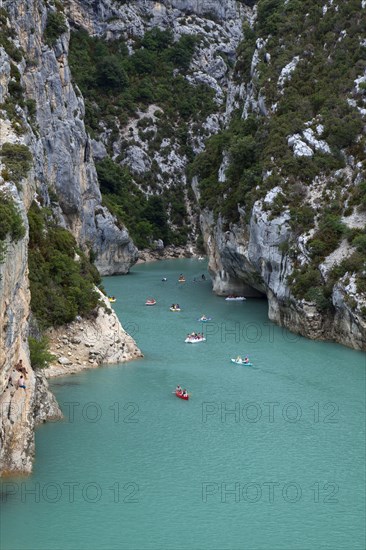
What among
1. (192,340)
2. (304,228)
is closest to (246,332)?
(192,340)

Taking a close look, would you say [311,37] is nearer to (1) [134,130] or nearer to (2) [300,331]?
(2) [300,331]

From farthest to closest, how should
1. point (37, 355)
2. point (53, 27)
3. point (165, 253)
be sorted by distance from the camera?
point (165, 253) → point (53, 27) → point (37, 355)

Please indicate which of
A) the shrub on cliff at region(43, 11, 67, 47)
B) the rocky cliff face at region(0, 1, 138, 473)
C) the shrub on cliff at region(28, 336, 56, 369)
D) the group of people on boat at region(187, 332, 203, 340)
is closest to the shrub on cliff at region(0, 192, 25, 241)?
the rocky cliff face at region(0, 1, 138, 473)

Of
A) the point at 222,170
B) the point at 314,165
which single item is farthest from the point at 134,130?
the point at 314,165

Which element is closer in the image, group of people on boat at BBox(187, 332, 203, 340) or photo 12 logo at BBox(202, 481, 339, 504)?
photo 12 logo at BBox(202, 481, 339, 504)

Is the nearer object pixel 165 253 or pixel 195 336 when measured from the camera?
pixel 195 336

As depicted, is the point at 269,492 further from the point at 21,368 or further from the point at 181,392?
the point at 181,392

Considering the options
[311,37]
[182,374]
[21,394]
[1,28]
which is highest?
[311,37]

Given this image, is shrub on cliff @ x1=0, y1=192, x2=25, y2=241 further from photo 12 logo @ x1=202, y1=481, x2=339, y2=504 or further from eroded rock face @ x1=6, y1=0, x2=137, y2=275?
eroded rock face @ x1=6, y1=0, x2=137, y2=275
